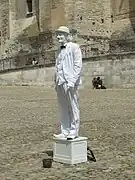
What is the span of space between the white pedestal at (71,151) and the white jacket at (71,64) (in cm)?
87

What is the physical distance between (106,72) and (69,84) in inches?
794

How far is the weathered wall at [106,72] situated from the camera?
85.3 feet

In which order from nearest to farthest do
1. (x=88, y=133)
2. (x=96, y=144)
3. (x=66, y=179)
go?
(x=66, y=179) → (x=96, y=144) → (x=88, y=133)

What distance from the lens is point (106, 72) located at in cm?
2695

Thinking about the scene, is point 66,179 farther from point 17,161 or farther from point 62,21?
point 62,21

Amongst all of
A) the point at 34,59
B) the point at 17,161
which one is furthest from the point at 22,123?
the point at 34,59

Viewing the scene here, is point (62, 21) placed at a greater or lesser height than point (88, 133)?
greater

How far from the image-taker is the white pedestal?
23.0 feet

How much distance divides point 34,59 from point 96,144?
81.6ft

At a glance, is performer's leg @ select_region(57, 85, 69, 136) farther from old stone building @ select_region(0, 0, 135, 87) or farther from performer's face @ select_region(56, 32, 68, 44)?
old stone building @ select_region(0, 0, 135, 87)

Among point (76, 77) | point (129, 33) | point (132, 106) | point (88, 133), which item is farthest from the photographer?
point (129, 33)

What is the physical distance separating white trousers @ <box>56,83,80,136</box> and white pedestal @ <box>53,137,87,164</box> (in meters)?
0.15

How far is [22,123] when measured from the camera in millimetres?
11859

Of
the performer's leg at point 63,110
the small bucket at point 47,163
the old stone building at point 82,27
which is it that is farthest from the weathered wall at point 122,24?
the small bucket at point 47,163
